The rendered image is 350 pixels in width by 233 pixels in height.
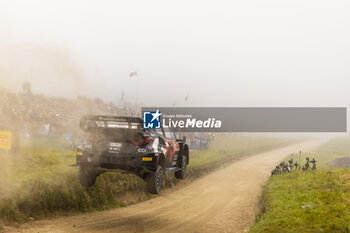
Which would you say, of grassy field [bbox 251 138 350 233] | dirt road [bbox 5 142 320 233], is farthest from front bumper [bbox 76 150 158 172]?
grassy field [bbox 251 138 350 233]

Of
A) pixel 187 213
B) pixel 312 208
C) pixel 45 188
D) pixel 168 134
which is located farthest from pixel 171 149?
pixel 187 213

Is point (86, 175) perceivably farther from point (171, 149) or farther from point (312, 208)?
point (312, 208)

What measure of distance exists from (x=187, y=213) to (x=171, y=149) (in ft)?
49.8

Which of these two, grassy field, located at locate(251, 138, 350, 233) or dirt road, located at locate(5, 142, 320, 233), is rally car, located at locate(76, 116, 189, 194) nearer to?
dirt road, located at locate(5, 142, 320, 233)

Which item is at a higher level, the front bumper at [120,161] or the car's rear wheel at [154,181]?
the front bumper at [120,161]

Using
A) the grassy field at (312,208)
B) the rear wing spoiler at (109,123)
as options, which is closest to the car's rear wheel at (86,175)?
the rear wing spoiler at (109,123)

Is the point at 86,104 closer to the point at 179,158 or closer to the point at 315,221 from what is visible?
the point at 179,158

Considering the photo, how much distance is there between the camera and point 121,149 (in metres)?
10.0

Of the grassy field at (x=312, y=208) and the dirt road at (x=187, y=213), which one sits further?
the dirt road at (x=187, y=213)

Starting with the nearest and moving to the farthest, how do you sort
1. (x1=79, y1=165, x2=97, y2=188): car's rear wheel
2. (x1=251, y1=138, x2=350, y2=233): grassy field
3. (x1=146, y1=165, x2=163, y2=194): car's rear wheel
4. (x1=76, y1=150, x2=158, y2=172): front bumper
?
(x1=76, y1=150, x2=158, y2=172): front bumper < (x1=146, y1=165, x2=163, y2=194): car's rear wheel < (x1=79, y1=165, x2=97, y2=188): car's rear wheel < (x1=251, y1=138, x2=350, y2=233): grassy field

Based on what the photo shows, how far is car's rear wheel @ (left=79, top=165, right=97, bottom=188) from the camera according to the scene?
1060cm

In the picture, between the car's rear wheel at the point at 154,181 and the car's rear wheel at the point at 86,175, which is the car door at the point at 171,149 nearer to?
the car's rear wheel at the point at 154,181

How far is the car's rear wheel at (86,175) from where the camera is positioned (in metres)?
10.6

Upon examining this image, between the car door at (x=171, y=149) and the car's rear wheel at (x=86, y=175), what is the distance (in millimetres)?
2663
